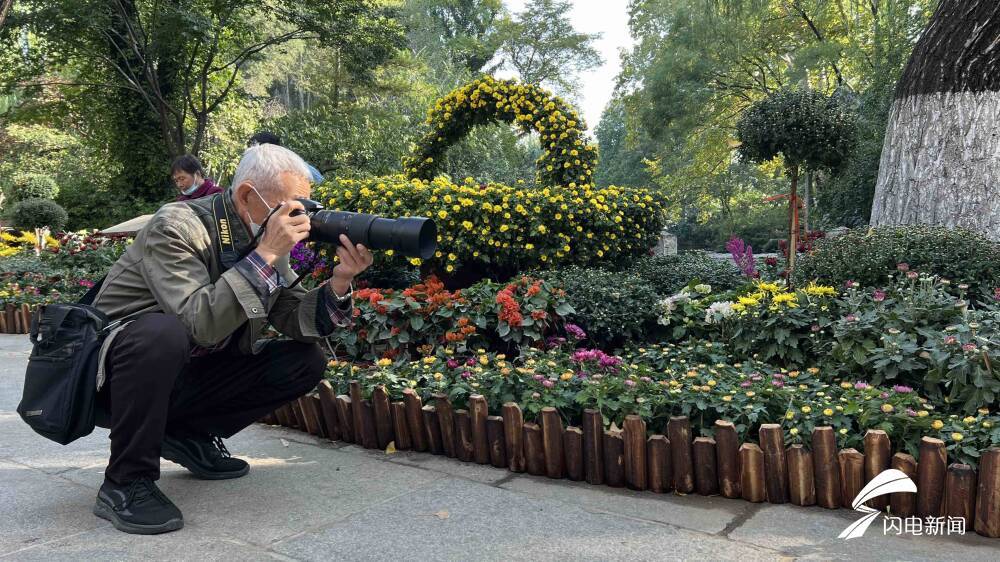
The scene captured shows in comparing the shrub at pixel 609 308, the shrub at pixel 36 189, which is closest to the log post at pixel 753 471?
the shrub at pixel 609 308

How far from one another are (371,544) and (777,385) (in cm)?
180

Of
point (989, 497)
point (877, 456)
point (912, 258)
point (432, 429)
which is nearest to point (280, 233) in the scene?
point (432, 429)

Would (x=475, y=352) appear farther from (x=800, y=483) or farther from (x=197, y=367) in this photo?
(x=800, y=483)

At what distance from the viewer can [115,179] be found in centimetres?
1969

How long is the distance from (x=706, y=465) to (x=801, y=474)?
31 centimetres

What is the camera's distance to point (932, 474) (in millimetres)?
2330

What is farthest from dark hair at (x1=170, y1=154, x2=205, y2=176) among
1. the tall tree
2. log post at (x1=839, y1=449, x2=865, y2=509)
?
the tall tree

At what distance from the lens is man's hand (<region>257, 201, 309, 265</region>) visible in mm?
2283

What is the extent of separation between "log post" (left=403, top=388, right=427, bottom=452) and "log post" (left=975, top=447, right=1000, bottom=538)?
203 centimetres

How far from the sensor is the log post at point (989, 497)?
2227mm

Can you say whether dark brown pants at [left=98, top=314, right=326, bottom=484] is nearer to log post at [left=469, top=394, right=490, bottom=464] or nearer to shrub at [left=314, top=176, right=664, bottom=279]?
log post at [left=469, top=394, right=490, bottom=464]

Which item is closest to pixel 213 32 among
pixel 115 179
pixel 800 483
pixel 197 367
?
pixel 115 179

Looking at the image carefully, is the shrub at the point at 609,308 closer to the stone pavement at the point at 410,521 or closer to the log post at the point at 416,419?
the log post at the point at 416,419

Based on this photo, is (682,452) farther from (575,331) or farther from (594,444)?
(575,331)
